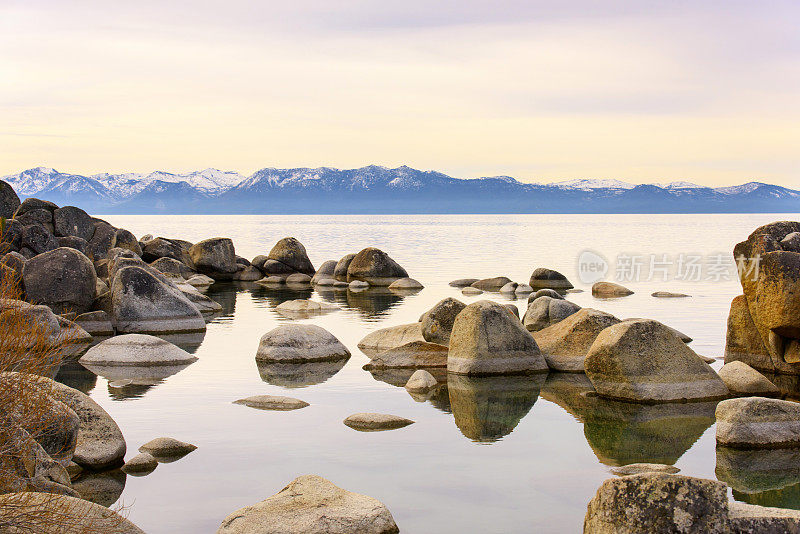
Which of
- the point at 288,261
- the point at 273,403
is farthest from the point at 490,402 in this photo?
the point at 288,261

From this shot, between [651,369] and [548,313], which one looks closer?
[651,369]

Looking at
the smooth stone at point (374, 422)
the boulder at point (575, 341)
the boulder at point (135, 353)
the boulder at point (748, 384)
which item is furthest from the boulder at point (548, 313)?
the smooth stone at point (374, 422)

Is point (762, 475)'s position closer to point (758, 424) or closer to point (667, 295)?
point (758, 424)

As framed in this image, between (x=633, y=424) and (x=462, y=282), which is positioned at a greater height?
(x=633, y=424)

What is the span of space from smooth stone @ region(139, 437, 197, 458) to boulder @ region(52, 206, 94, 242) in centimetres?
3258

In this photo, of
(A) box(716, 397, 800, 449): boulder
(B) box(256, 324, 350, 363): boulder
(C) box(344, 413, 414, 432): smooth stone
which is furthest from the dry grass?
(B) box(256, 324, 350, 363): boulder

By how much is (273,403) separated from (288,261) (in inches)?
1391

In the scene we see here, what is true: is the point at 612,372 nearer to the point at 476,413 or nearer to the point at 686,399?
the point at 686,399

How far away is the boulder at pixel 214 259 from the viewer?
159ft

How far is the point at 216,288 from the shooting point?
1738 inches

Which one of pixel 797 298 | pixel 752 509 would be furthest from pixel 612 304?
pixel 752 509

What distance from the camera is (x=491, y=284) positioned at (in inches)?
1651

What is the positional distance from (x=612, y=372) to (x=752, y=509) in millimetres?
8533

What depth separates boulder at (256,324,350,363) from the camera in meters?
20.6
